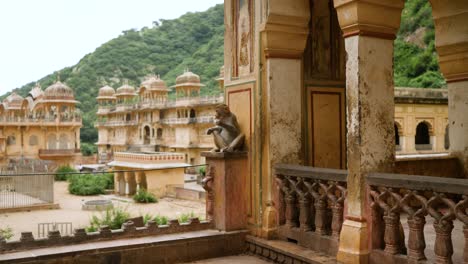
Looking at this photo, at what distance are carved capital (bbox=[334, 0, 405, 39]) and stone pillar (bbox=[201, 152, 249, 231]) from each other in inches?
88.5

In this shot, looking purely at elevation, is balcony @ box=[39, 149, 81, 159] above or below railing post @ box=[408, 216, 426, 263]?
below

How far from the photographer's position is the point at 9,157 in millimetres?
48406

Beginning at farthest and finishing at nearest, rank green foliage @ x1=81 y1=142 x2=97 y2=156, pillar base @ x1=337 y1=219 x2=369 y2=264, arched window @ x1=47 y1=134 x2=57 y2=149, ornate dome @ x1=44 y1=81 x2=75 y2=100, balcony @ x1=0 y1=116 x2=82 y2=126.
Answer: green foliage @ x1=81 y1=142 x2=97 y2=156
arched window @ x1=47 y1=134 x2=57 y2=149
ornate dome @ x1=44 y1=81 x2=75 y2=100
balcony @ x1=0 y1=116 x2=82 y2=126
pillar base @ x1=337 y1=219 x2=369 y2=264

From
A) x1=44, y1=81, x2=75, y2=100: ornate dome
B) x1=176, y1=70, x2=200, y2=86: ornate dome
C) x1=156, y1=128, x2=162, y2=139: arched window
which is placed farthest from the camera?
x1=156, y1=128, x2=162, y2=139: arched window

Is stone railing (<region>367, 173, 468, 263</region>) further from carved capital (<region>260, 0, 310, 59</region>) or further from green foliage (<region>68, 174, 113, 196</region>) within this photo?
green foliage (<region>68, 174, 113, 196</region>)

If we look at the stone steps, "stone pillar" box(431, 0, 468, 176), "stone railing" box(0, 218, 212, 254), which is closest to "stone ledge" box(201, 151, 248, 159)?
"stone railing" box(0, 218, 212, 254)

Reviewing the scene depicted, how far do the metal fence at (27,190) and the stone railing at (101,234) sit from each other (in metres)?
23.5

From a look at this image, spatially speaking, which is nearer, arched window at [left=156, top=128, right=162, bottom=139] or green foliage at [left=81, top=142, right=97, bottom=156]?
arched window at [left=156, top=128, right=162, bottom=139]

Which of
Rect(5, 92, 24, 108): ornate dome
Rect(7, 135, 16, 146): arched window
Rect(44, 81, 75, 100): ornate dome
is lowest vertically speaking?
Rect(7, 135, 16, 146): arched window

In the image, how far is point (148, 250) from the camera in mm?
5484

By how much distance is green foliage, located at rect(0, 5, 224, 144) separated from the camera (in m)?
81.9

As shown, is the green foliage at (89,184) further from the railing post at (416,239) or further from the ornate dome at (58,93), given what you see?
the railing post at (416,239)

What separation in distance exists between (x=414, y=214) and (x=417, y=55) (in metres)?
41.0

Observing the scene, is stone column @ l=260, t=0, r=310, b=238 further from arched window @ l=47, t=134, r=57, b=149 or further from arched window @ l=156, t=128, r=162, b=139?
arched window @ l=156, t=128, r=162, b=139
